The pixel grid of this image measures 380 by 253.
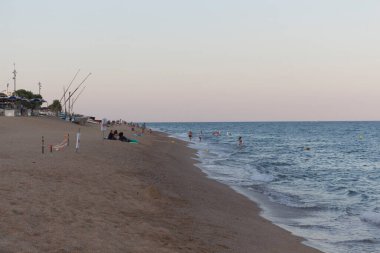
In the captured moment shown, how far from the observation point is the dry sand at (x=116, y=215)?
9016 millimetres

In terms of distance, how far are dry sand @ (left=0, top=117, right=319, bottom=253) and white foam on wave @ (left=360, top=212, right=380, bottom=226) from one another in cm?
400

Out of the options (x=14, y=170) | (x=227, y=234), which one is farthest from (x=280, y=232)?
(x=14, y=170)

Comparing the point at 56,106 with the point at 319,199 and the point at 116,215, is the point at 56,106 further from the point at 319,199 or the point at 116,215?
the point at 116,215

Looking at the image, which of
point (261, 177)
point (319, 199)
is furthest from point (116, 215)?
point (261, 177)

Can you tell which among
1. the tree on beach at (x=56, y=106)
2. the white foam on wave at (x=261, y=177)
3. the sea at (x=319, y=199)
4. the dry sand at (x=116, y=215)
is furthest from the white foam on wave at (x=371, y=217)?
the tree on beach at (x=56, y=106)

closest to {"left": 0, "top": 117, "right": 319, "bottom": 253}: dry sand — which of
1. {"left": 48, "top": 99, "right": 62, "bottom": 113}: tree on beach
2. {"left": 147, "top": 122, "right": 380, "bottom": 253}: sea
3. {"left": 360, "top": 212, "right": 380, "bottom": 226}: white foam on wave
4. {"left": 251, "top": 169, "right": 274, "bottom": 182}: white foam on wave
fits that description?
{"left": 147, "top": 122, "right": 380, "bottom": 253}: sea

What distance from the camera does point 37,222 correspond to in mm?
9648

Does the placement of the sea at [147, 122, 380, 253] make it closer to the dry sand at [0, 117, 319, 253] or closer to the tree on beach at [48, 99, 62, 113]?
the dry sand at [0, 117, 319, 253]

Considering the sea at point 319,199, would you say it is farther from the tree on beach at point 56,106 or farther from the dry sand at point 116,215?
the tree on beach at point 56,106

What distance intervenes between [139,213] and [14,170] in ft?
19.4

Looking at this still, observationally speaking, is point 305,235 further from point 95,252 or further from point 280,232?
point 95,252

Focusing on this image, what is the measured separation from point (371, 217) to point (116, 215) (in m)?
9.89

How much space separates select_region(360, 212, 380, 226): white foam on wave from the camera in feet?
51.8

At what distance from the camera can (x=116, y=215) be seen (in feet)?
37.7
